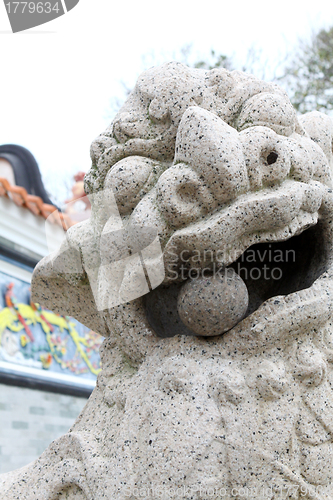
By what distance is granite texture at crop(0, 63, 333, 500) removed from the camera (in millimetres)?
1064

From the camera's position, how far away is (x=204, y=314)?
1139 millimetres

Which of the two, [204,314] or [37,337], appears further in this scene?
[37,337]

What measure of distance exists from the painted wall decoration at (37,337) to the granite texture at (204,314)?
246 cm

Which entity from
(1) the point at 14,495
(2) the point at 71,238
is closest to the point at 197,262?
(2) the point at 71,238

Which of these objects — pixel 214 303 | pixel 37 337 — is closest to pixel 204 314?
pixel 214 303

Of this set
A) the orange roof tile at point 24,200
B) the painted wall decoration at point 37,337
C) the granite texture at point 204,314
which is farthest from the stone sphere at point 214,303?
the painted wall decoration at point 37,337

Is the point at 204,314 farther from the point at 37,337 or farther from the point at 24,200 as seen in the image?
the point at 37,337

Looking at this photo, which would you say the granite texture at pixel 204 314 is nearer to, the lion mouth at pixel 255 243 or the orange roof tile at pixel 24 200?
the lion mouth at pixel 255 243

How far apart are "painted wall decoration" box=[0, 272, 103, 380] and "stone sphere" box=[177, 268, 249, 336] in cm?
286

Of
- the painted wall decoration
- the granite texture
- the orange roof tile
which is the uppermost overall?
the granite texture

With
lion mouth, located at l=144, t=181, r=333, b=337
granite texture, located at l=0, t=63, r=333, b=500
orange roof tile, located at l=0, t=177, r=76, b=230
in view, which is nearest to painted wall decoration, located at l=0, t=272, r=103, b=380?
orange roof tile, located at l=0, t=177, r=76, b=230

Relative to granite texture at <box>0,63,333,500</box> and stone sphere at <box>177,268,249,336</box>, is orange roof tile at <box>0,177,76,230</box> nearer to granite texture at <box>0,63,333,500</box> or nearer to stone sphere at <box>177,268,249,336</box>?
granite texture at <box>0,63,333,500</box>

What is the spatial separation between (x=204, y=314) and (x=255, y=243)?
24cm

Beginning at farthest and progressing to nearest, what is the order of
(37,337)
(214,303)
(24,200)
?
(37,337) → (24,200) → (214,303)
